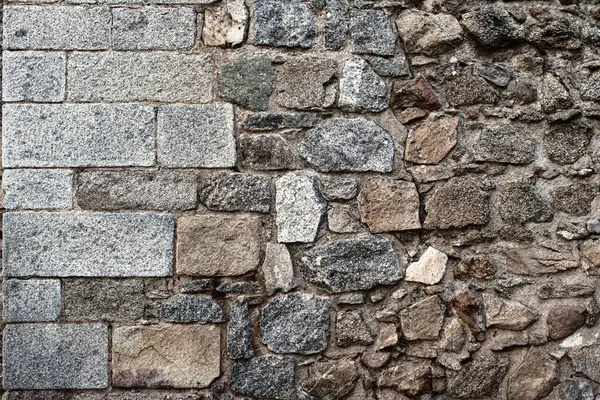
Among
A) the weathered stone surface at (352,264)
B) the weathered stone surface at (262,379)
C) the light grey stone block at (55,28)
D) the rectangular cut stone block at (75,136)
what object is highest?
the light grey stone block at (55,28)

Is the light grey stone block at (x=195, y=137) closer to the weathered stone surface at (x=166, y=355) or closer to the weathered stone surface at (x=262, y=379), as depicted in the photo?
the weathered stone surface at (x=166, y=355)

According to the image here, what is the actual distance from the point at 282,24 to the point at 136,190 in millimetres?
958

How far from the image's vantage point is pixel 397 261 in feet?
9.21

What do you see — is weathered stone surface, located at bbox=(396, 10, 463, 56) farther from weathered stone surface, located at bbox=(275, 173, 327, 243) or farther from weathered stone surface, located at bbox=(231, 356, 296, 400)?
weathered stone surface, located at bbox=(231, 356, 296, 400)

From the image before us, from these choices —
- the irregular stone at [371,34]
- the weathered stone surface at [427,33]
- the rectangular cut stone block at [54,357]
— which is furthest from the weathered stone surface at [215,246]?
the weathered stone surface at [427,33]

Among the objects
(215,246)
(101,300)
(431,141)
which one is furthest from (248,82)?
(101,300)

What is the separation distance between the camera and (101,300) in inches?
108

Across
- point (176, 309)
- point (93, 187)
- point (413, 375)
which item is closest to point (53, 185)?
point (93, 187)

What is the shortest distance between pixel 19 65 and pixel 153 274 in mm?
1057

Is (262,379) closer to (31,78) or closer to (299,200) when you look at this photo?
(299,200)

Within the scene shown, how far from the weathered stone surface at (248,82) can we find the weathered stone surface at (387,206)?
0.59 m

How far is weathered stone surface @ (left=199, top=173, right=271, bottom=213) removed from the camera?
278cm

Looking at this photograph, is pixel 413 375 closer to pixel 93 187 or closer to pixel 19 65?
pixel 93 187

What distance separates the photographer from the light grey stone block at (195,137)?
2.78m
